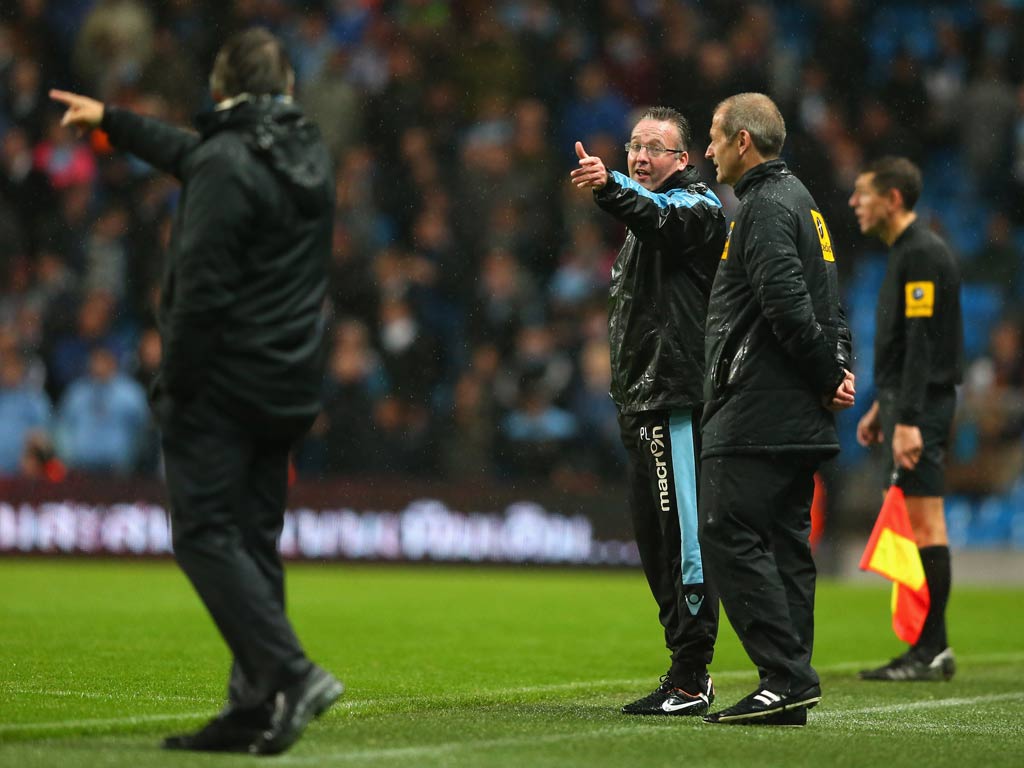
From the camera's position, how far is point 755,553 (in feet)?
20.2

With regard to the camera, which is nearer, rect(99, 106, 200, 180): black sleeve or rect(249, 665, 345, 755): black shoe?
rect(249, 665, 345, 755): black shoe

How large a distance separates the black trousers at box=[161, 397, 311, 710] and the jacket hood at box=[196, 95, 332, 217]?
2.44ft

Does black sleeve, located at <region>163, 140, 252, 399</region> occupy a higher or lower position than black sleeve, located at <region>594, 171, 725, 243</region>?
lower

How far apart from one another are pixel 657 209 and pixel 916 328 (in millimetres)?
2351

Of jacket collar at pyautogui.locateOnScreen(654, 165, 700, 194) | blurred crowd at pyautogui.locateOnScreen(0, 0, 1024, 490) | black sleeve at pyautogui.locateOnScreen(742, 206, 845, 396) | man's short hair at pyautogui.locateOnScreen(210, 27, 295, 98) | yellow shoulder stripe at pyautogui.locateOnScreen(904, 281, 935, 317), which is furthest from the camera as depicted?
blurred crowd at pyautogui.locateOnScreen(0, 0, 1024, 490)

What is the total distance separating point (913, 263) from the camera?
332 inches

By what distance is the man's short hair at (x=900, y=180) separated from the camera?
339 inches

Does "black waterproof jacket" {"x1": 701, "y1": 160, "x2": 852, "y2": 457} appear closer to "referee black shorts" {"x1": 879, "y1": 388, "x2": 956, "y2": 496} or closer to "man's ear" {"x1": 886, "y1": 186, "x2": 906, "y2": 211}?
"referee black shorts" {"x1": 879, "y1": 388, "x2": 956, "y2": 496}

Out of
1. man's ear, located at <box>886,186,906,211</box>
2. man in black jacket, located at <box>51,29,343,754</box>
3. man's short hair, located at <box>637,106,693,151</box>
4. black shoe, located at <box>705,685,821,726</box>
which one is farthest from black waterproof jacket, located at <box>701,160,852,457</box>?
man's ear, located at <box>886,186,906,211</box>

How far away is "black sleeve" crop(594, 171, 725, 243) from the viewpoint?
6.38 m

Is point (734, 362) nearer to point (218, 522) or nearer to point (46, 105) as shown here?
point (218, 522)

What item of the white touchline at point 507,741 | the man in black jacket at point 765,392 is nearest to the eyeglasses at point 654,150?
the man in black jacket at point 765,392

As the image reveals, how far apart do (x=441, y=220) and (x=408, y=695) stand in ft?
36.2

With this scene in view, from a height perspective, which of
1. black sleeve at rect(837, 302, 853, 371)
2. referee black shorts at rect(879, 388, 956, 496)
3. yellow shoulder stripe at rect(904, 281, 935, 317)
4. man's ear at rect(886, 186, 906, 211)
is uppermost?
man's ear at rect(886, 186, 906, 211)
